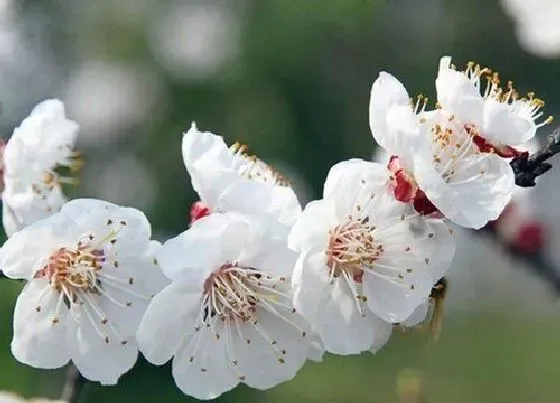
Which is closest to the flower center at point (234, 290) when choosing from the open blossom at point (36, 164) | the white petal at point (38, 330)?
the white petal at point (38, 330)

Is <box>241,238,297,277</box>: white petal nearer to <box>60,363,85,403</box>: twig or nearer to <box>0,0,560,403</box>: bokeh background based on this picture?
<box>60,363,85,403</box>: twig

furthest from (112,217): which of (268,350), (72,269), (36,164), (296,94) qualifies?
(296,94)

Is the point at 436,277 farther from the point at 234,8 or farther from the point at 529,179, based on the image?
the point at 234,8

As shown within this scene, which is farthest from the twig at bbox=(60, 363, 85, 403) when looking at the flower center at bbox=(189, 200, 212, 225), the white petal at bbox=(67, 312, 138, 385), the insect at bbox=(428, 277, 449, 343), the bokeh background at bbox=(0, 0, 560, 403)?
the bokeh background at bbox=(0, 0, 560, 403)

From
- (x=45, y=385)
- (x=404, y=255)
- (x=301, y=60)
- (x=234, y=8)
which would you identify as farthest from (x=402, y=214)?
(x=234, y=8)

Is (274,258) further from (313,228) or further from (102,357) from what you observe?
(102,357)

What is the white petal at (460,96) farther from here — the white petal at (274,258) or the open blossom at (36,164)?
the open blossom at (36,164)
